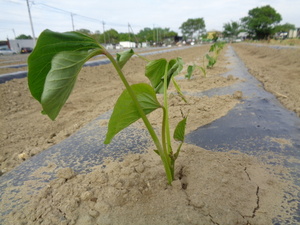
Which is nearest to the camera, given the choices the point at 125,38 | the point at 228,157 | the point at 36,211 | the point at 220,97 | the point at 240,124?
the point at 36,211

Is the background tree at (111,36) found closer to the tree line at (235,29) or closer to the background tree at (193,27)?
the tree line at (235,29)

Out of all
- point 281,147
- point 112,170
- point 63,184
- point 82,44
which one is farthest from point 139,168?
point 281,147

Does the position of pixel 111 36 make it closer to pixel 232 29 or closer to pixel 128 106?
pixel 232 29

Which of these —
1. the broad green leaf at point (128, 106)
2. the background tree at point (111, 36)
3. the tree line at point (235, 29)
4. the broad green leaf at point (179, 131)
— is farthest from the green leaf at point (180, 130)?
the background tree at point (111, 36)

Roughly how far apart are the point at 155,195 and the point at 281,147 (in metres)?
0.79

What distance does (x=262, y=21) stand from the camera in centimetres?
3550

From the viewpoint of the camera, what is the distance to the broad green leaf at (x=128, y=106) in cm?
65

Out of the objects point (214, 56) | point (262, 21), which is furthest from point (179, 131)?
point (262, 21)

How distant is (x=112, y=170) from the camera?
37.0 inches

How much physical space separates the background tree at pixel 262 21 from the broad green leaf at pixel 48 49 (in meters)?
42.7

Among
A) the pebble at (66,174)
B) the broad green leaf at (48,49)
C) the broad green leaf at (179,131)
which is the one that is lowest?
the pebble at (66,174)

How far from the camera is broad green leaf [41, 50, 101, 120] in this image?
0.46 m

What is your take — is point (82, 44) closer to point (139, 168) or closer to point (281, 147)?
point (139, 168)

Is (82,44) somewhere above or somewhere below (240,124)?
above
